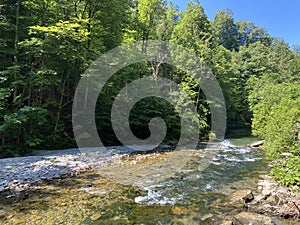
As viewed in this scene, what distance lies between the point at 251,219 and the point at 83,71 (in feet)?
44.5

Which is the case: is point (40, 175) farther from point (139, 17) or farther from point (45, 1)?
point (139, 17)

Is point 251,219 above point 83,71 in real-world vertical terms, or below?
below

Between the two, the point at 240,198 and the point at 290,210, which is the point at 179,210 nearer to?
the point at 240,198

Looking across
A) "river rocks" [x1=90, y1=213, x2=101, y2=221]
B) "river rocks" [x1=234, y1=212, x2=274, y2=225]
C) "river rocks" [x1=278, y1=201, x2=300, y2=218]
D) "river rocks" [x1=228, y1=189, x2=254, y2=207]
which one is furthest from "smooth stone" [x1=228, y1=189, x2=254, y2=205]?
"river rocks" [x1=90, y1=213, x2=101, y2=221]

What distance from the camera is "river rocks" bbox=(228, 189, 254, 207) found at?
6.56 metres

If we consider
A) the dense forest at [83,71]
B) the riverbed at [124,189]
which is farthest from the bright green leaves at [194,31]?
the riverbed at [124,189]

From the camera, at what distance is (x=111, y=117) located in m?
16.6

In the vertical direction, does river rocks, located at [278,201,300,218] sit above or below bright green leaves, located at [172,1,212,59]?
below

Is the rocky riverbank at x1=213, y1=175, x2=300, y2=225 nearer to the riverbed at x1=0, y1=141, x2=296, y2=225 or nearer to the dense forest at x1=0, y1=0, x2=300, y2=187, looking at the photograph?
the riverbed at x1=0, y1=141, x2=296, y2=225

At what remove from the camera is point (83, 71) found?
15.9 m

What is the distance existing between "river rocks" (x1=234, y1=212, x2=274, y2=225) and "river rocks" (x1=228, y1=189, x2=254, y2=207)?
745 mm

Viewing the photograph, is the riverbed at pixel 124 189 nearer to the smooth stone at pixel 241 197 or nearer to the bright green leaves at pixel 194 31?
the smooth stone at pixel 241 197

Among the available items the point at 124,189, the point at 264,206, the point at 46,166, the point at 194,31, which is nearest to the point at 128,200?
the point at 124,189

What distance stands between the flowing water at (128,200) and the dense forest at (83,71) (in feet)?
7.67
